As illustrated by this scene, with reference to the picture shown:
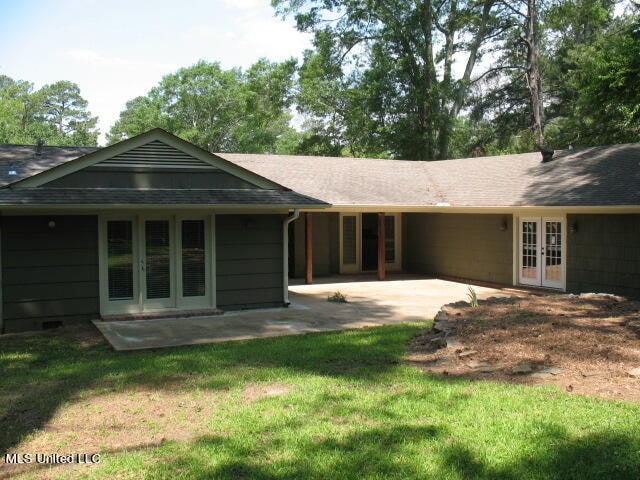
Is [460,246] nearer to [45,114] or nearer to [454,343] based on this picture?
[454,343]

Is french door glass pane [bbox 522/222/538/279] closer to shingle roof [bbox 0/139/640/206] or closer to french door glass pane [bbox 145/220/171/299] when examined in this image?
shingle roof [bbox 0/139/640/206]

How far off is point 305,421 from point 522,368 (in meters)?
2.45

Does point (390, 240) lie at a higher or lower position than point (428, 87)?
lower

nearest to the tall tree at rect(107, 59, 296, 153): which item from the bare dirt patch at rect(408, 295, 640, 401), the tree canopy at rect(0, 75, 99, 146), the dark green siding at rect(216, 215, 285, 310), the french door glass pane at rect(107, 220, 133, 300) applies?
the tree canopy at rect(0, 75, 99, 146)

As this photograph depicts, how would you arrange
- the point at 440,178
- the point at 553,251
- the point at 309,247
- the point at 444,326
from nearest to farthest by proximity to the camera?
1. the point at 444,326
2. the point at 553,251
3. the point at 309,247
4. the point at 440,178

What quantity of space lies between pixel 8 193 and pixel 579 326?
28.1ft

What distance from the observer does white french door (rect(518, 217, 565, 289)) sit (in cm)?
1399

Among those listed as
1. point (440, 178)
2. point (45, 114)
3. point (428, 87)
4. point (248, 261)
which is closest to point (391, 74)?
point (428, 87)

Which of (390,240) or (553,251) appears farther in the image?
(390,240)

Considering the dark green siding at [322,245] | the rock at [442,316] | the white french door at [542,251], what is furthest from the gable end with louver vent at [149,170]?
the white french door at [542,251]

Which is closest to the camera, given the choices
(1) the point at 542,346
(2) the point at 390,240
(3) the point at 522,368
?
(3) the point at 522,368

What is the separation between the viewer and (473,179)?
17531 mm

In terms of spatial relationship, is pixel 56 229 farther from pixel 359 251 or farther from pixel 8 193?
pixel 359 251

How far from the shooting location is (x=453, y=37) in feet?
99.2
